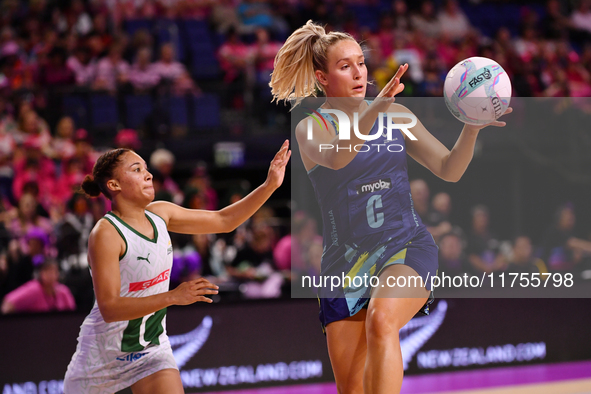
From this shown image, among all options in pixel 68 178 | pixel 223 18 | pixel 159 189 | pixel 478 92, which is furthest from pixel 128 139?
pixel 478 92

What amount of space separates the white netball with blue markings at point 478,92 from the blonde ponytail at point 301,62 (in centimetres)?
64

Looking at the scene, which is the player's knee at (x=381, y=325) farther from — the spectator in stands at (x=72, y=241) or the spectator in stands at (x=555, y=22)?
the spectator in stands at (x=555, y=22)

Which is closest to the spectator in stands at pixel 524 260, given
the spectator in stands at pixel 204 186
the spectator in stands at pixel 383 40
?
the spectator in stands at pixel 204 186

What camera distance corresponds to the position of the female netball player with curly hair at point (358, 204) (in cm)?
297

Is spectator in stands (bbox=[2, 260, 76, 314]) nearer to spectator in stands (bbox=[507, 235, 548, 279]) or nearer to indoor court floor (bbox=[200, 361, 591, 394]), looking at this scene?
indoor court floor (bbox=[200, 361, 591, 394])

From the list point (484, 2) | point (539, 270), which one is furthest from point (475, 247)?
point (484, 2)

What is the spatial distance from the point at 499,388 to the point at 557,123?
3.03 m

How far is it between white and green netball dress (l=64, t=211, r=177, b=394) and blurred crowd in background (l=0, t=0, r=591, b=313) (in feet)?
7.36

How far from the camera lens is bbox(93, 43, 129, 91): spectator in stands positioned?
8.06 metres

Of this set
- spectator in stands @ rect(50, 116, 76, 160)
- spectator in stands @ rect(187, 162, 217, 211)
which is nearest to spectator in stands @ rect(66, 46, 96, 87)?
spectator in stands @ rect(50, 116, 76, 160)

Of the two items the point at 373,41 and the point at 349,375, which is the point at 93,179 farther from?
the point at 373,41

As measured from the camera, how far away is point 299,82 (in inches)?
133

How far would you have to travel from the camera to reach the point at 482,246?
5.57 meters

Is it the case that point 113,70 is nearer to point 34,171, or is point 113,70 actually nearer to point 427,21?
point 34,171
